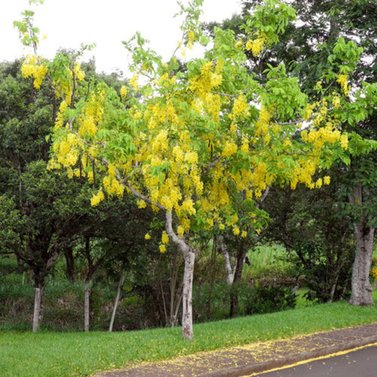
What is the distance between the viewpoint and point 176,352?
9.23 m

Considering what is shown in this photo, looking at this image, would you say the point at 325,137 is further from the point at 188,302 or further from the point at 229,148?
the point at 188,302

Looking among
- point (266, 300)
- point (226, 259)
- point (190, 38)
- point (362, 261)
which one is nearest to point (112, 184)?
point (190, 38)

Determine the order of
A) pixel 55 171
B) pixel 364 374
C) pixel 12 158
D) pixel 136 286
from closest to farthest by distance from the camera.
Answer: pixel 364 374 < pixel 55 171 < pixel 12 158 < pixel 136 286

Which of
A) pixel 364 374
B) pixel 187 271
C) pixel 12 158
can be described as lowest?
pixel 364 374

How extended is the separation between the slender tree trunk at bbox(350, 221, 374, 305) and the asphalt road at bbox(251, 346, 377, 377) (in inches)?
270

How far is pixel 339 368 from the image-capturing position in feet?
28.3

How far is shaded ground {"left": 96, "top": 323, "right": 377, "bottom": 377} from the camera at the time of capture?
8016 mm

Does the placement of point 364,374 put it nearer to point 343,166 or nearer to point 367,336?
point 367,336

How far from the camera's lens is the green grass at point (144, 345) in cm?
820

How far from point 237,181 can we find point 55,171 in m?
5.00

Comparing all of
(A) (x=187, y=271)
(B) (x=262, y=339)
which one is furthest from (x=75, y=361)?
(B) (x=262, y=339)

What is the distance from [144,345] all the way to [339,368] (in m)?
3.35

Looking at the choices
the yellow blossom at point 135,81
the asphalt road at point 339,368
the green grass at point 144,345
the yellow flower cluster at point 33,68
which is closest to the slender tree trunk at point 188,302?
the green grass at point 144,345

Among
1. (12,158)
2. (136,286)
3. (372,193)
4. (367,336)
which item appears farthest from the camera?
(136,286)
